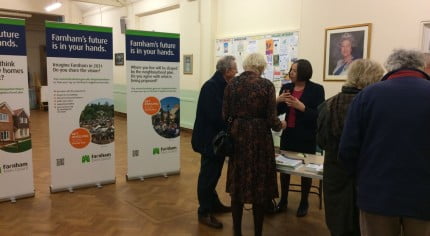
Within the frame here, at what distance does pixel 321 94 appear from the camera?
3.12 metres

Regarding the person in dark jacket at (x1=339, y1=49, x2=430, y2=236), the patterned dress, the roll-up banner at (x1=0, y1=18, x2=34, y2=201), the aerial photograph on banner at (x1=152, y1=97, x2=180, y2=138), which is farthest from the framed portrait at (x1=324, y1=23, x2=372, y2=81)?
the roll-up banner at (x1=0, y1=18, x2=34, y2=201)

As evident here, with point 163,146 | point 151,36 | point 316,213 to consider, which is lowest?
point 316,213

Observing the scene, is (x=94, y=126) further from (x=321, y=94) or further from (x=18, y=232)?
(x=321, y=94)

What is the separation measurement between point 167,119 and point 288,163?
2.29m

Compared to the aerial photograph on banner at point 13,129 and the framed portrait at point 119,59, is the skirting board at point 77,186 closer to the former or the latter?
the aerial photograph on banner at point 13,129

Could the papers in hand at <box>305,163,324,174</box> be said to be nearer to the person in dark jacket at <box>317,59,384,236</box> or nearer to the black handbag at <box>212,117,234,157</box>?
the person in dark jacket at <box>317,59,384,236</box>

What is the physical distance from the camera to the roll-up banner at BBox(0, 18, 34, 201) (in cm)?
343

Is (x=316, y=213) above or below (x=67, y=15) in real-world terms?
below

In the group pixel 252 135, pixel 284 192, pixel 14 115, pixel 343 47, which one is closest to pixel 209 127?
pixel 252 135

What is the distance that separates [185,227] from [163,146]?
5.21ft

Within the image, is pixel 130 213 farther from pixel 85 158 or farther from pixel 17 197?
pixel 17 197

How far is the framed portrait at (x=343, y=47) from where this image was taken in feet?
15.0

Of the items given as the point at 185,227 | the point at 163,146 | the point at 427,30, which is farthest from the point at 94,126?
the point at 427,30

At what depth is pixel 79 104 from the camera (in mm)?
3857
